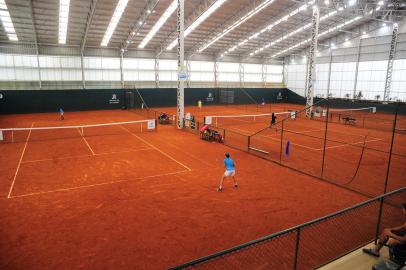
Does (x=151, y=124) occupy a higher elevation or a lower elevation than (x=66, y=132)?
higher

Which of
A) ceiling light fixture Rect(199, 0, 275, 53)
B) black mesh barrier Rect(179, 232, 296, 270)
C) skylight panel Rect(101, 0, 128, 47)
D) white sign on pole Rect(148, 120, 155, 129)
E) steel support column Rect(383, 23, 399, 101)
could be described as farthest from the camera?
steel support column Rect(383, 23, 399, 101)

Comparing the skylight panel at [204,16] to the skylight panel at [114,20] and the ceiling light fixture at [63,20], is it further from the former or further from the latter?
the ceiling light fixture at [63,20]

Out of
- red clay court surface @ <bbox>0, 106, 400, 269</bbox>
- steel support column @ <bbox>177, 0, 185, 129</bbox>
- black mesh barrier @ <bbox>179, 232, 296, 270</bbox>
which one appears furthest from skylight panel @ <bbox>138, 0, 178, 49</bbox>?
black mesh barrier @ <bbox>179, 232, 296, 270</bbox>

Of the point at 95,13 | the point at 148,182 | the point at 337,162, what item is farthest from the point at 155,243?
the point at 95,13

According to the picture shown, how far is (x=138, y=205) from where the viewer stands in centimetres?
1058

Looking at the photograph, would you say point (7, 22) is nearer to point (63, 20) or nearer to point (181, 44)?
point (63, 20)

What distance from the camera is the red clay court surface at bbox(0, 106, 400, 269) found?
7660mm

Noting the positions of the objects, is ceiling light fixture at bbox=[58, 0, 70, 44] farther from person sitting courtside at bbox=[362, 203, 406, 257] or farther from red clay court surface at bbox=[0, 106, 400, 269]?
person sitting courtside at bbox=[362, 203, 406, 257]

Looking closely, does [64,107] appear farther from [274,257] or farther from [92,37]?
[274,257]

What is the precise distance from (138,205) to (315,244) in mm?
6194

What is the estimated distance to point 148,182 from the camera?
13.1 metres

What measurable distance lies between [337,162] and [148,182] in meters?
11.2

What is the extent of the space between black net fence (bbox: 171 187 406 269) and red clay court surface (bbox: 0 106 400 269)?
0.65 m

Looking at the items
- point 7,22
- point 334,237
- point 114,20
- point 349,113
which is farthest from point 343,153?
point 7,22
